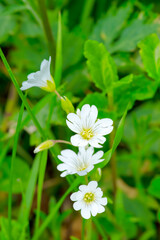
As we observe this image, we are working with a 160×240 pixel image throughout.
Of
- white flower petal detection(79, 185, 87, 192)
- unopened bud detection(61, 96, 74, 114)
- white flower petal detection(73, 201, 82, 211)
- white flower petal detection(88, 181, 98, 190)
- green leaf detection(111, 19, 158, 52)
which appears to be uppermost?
green leaf detection(111, 19, 158, 52)

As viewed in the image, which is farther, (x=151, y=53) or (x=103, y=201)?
(x=151, y=53)

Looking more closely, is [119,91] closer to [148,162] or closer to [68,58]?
[68,58]

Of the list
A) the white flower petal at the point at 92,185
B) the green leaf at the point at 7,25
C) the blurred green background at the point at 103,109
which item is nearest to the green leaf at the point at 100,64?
the blurred green background at the point at 103,109

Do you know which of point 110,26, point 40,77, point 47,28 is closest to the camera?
point 40,77

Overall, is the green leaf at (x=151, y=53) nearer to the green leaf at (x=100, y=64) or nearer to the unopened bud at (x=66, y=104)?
the green leaf at (x=100, y=64)

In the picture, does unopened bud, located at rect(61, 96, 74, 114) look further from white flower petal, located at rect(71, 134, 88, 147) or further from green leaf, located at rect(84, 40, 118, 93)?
green leaf, located at rect(84, 40, 118, 93)

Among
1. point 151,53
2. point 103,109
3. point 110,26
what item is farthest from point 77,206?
point 110,26

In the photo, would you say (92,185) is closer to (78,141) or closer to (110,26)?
(78,141)

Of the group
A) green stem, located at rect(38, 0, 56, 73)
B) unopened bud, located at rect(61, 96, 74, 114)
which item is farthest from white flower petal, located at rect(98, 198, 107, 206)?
green stem, located at rect(38, 0, 56, 73)
